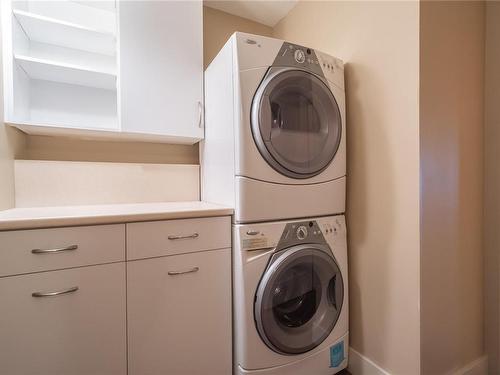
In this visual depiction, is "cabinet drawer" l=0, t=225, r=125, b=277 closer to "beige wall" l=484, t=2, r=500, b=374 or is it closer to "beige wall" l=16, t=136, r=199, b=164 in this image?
"beige wall" l=16, t=136, r=199, b=164

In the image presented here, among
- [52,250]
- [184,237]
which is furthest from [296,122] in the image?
[52,250]

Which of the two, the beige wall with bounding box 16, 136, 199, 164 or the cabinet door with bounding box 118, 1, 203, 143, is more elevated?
the cabinet door with bounding box 118, 1, 203, 143

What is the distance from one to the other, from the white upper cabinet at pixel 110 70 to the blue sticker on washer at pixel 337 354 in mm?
1451

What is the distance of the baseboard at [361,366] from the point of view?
1.25m

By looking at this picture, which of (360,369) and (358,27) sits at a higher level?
(358,27)

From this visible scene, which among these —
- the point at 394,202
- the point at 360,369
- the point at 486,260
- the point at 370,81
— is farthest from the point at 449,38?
the point at 360,369

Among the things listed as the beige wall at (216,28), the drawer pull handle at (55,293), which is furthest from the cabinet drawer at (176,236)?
the beige wall at (216,28)

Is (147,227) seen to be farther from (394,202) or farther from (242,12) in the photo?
(242,12)

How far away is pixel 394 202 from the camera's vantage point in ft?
3.86

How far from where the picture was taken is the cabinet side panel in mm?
1212

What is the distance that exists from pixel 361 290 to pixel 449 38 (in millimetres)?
1336

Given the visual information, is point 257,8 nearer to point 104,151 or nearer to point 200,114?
point 200,114

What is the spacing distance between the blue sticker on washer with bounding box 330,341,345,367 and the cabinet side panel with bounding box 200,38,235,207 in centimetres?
95

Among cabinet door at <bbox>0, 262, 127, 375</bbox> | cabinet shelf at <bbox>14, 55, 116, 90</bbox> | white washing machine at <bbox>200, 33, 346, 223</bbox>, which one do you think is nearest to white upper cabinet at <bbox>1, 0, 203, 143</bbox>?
cabinet shelf at <bbox>14, 55, 116, 90</bbox>
